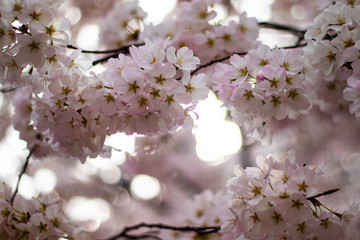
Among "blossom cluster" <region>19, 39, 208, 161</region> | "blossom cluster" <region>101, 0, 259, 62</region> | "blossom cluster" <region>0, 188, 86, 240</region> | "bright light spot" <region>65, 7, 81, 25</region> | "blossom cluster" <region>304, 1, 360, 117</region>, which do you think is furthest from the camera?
"bright light spot" <region>65, 7, 81, 25</region>

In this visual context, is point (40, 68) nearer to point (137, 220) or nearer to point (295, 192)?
point (295, 192)

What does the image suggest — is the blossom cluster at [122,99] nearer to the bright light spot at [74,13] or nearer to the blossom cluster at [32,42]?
the blossom cluster at [32,42]

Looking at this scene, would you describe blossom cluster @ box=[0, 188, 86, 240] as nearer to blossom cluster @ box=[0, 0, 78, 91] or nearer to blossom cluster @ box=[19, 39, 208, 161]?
blossom cluster @ box=[19, 39, 208, 161]

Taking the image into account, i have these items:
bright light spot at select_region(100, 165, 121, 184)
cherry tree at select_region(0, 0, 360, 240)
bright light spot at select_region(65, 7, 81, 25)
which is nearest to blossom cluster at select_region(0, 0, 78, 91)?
cherry tree at select_region(0, 0, 360, 240)

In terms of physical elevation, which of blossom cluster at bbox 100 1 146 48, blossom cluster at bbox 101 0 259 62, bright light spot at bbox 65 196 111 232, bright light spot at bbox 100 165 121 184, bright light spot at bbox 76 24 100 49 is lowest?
blossom cluster at bbox 101 0 259 62

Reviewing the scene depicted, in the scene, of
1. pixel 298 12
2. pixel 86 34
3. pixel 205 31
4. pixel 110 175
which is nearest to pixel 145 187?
pixel 110 175

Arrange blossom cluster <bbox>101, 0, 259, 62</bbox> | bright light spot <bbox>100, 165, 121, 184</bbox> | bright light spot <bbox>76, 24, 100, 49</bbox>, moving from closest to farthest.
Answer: blossom cluster <bbox>101, 0, 259, 62</bbox>
bright light spot <bbox>76, 24, 100, 49</bbox>
bright light spot <bbox>100, 165, 121, 184</bbox>
